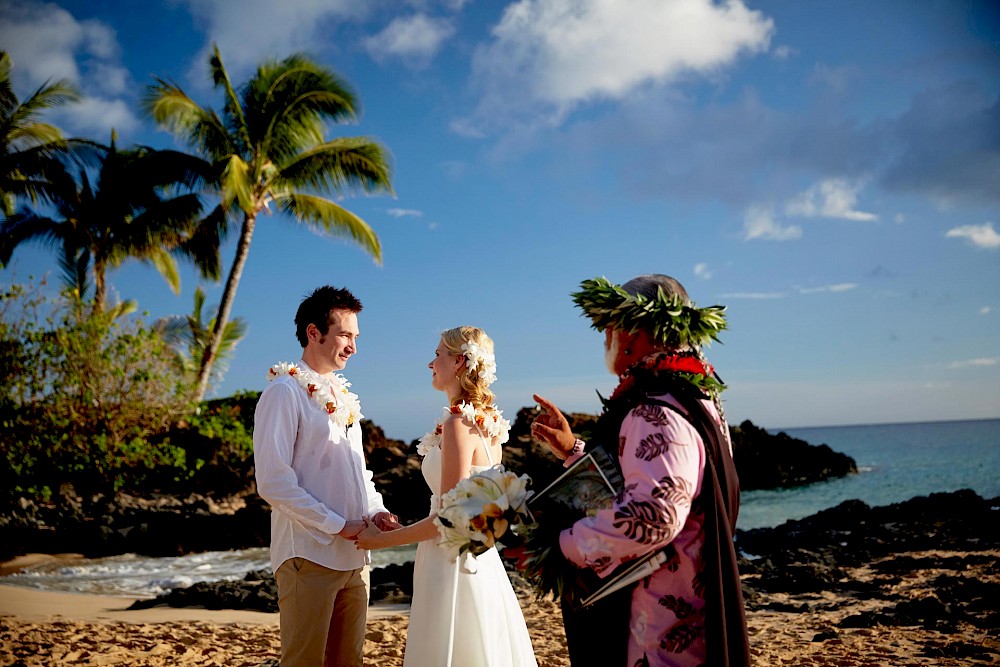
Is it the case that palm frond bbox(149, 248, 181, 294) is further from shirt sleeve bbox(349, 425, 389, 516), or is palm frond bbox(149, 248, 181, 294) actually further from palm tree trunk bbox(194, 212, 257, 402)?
shirt sleeve bbox(349, 425, 389, 516)

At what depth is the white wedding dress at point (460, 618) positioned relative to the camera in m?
3.61

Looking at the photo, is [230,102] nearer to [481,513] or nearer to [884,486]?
[481,513]

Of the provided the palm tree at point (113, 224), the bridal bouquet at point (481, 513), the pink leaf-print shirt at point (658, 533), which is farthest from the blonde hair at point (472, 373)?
the palm tree at point (113, 224)

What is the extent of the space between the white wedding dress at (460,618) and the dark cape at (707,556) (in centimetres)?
134

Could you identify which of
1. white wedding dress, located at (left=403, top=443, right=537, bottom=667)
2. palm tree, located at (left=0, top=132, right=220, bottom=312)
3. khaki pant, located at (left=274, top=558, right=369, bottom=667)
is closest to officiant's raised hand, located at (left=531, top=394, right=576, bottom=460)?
white wedding dress, located at (left=403, top=443, right=537, bottom=667)

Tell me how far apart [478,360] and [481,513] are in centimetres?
158

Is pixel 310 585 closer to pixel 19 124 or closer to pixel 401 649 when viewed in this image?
pixel 401 649

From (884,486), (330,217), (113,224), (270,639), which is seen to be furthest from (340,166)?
(884,486)

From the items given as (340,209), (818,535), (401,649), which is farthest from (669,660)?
(340,209)

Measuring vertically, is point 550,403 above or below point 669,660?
above

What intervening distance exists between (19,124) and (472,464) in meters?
25.2

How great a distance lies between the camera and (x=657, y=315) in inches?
94.0

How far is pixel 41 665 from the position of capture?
5832 mm

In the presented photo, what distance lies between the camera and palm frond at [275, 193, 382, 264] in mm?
22234
